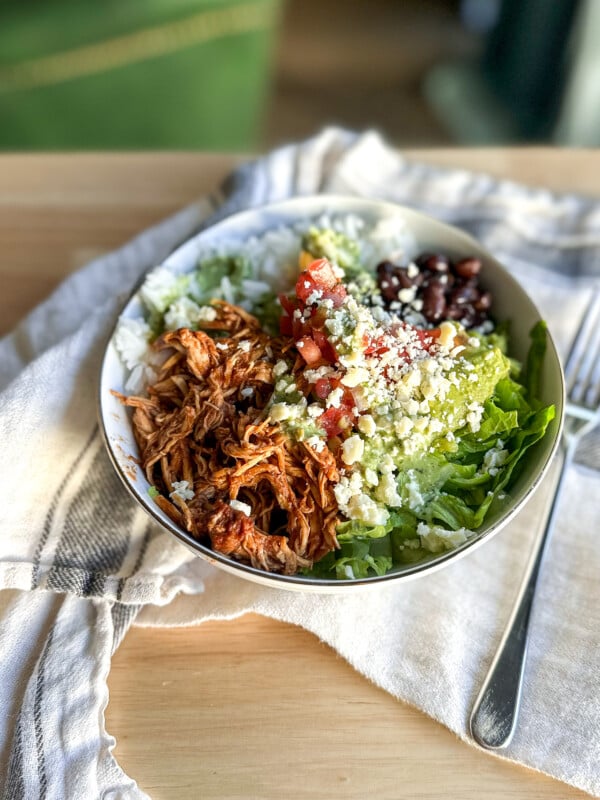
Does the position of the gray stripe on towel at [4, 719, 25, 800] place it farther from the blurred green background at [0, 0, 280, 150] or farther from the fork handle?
the blurred green background at [0, 0, 280, 150]

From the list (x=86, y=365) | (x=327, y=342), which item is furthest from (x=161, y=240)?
(x=327, y=342)

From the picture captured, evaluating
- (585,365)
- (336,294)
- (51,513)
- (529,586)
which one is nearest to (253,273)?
(336,294)

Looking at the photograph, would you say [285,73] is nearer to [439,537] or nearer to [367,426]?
[367,426]

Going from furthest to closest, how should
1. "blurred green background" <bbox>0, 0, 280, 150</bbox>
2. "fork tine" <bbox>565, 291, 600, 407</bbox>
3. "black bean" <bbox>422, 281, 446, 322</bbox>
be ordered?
"blurred green background" <bbox>0, 0, 280, 150</bbox>
"fork tine" <bbox>565, 291, 600, 407</bbox>
"black bean" <bbox>422, 281, 446, 322</bbox>

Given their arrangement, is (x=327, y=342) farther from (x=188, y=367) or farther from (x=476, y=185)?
(x=476, y=185)

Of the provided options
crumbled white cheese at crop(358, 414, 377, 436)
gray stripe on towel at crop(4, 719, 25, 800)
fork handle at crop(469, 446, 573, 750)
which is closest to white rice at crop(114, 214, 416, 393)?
crumbled white cheese at crop(358, 414, 377, 436)

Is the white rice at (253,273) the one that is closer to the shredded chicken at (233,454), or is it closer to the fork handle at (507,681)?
the shredded chicken at (233,454)
